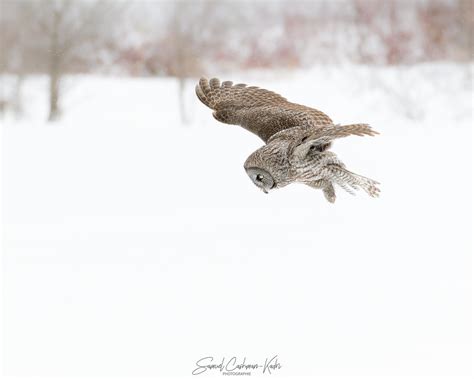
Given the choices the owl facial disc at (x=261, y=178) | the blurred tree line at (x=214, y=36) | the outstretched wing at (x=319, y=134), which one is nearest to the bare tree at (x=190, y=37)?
the blurred tree line at (x=214, y=36)

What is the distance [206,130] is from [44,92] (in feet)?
10.7

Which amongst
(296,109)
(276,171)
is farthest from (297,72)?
(276,171)

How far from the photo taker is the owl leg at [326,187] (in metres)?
4.23

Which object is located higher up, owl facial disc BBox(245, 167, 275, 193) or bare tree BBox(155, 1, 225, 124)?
bare tree BBox(155, 1, 225, 124)

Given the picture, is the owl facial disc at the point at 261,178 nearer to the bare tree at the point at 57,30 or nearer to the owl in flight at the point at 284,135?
the owl in flight at the point at 284,135

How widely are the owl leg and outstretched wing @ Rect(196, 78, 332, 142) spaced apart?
321 mm

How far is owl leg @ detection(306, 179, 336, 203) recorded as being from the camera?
13.9 ft

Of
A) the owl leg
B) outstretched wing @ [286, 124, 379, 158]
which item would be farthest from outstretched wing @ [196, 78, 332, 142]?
the owl leg

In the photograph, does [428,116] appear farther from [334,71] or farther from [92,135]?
[92,135]

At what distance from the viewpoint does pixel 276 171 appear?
12.2ft

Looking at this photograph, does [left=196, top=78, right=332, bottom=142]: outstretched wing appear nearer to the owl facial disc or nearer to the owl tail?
the owl tail

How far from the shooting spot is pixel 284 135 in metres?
3.92

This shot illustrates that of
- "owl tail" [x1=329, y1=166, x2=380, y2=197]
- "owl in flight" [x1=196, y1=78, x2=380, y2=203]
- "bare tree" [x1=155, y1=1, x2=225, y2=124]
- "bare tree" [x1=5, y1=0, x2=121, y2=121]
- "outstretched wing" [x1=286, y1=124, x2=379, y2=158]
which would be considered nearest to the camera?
"outstretched wing" [x1=286, y1=124, x2=379, y2=158]

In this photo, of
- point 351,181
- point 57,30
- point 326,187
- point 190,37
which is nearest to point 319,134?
point 351,181
